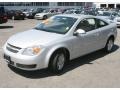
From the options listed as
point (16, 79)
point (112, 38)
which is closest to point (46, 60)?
point (16, 79)

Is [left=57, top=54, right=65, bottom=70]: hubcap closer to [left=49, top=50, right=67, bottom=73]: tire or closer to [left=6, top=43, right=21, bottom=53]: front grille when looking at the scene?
[left=49, top=50, right=67, bottom=73]: tire

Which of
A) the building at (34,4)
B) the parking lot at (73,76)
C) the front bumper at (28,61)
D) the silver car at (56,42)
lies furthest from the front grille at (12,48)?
the building at (34,4)

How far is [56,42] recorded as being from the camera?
6422 mm

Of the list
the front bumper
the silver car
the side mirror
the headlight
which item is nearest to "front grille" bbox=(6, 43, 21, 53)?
the silver car

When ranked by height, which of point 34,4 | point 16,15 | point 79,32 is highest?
point 34,4

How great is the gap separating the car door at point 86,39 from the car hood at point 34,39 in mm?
669

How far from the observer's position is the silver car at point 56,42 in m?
6.09

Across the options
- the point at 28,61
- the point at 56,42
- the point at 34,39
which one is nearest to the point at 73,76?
the point at 56,42

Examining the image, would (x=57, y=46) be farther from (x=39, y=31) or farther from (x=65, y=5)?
(x=65, y=5)

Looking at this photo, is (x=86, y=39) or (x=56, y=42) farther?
(x=86, y=39)

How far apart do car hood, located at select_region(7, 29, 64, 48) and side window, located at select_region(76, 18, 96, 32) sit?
99 cm

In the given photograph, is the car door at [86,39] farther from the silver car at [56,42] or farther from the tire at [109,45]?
the tire at [109,45]

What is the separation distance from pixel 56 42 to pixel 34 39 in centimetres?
59

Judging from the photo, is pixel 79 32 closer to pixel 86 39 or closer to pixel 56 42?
pixel 86 39
